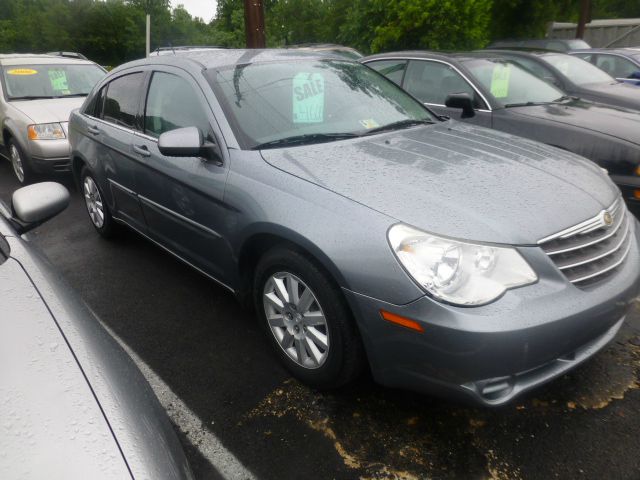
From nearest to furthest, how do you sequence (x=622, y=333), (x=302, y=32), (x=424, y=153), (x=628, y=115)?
(x=424, y=153) → (x=622, y=333) → (x=628, y=115) → (x=302, y=32)

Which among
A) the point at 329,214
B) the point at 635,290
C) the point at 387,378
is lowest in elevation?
the point at 387,378

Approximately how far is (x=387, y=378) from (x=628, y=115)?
390cm

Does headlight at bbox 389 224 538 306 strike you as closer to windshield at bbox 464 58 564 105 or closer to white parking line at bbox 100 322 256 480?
white parking line at bbox 100 322 256 480

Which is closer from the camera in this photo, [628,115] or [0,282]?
[0,282]

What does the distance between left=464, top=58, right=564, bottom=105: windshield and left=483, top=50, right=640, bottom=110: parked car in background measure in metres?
0.54

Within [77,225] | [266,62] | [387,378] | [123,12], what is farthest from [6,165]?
[123,12]

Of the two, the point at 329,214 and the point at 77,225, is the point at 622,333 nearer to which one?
the point at 329,214

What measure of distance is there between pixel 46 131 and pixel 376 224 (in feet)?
17.7

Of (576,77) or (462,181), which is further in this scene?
(576,77)

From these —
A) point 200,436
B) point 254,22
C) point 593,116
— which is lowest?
point 200,436

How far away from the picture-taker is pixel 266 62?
3232 millimetres

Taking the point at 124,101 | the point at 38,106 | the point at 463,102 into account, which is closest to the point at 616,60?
the point at 463,102

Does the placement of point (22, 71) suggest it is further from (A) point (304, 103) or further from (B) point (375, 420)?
(B) point (375, 420)

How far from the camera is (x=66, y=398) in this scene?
126 centimetres
